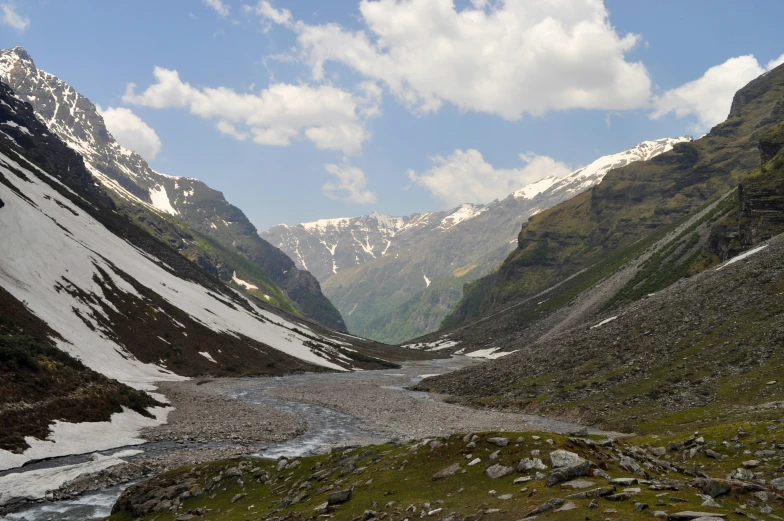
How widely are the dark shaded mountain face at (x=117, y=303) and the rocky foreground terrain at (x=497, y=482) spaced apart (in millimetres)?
47093

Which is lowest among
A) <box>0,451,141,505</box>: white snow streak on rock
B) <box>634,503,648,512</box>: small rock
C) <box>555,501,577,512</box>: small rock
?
<box>0,451,141,505</box>: white snow streak on rock

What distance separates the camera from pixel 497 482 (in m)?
16.6

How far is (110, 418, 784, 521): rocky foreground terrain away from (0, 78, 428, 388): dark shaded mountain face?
4709cm

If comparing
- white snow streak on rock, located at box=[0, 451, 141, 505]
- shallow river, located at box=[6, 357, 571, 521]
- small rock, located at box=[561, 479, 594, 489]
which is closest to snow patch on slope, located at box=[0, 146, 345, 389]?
shallow river, located at box=[6, 357, 571, 521]

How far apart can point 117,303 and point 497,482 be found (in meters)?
91.5

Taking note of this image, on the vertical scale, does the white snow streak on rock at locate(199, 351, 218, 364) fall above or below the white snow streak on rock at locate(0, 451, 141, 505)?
below

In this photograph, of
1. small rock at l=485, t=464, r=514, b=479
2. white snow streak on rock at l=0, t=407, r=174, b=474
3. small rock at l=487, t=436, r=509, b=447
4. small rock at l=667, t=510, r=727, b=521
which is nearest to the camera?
small rock at l=667, t=510, r=727, b=521

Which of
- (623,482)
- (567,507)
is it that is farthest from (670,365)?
(567,507)

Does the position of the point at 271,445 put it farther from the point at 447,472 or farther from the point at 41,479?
the point at 447,472

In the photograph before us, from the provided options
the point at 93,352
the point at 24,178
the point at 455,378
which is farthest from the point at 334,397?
the point at 24,178

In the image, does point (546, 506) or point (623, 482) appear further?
point (623, 482)

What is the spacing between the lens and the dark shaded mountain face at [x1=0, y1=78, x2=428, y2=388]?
70.9 m

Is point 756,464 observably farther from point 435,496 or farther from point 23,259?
point 23,259

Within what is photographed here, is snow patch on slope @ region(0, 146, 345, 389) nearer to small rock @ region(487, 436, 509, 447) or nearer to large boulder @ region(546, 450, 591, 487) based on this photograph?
small rock @ region(487, 436, 509, 447)
